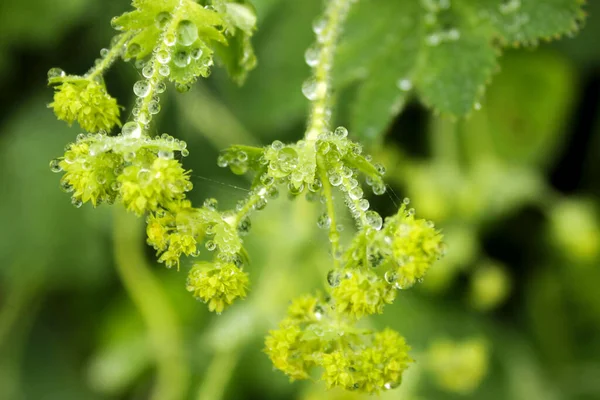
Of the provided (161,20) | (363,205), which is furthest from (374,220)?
(161,20)

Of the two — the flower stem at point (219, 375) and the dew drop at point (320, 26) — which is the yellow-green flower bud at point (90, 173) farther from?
the flower stem at point (219, 375)

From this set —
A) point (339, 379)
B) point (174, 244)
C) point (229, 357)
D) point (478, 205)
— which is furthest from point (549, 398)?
point (174, 244)

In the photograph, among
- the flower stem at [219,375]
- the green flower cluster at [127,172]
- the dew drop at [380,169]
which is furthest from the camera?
the flower stem at [219,375]

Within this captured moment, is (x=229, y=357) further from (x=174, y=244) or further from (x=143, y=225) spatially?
(x=174, y=244)

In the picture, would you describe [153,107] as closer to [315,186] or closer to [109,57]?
[109,57]

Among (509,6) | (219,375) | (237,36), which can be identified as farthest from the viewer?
(219,375)

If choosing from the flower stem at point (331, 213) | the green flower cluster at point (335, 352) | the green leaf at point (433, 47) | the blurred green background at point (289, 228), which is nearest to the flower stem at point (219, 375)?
the blurred green background at point (289, 228)

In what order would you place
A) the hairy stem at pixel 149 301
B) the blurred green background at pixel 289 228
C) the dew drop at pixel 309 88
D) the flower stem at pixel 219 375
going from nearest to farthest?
the dew drop at pixel 309 88 < the flower stem at pixel 219 375 < the blurred green background at pixel 289 228 < the hairy stem at pixel 149 301
